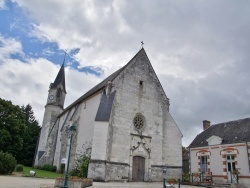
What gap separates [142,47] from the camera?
75.1ft

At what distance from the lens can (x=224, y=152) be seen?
64.3 feet

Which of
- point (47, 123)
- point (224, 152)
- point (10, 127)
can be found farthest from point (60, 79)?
point (224, 152)

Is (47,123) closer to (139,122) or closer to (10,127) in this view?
(10,127)

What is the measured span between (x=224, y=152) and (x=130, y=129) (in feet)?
26.5

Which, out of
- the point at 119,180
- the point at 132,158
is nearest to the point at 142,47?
the point at 132,158

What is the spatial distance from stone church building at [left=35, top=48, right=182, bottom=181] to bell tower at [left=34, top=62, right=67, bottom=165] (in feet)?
32.3

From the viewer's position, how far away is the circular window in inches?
800

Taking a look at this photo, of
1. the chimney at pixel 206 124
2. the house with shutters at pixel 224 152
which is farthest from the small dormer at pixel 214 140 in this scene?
the chimney at pixel 206 124

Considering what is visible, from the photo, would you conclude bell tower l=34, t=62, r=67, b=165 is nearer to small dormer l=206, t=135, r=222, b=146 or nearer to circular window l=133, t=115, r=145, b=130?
circular window l=133, t=115, r=145, b=130

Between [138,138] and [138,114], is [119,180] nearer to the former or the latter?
[138,138]

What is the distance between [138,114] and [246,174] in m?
9.49

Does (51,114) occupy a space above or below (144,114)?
above

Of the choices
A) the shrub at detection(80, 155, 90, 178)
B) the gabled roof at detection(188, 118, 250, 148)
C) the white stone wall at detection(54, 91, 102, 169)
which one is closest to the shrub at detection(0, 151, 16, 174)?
the shrub at detection(80, 155, 90, 178)

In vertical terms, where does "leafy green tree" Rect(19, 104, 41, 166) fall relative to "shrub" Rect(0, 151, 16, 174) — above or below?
above
